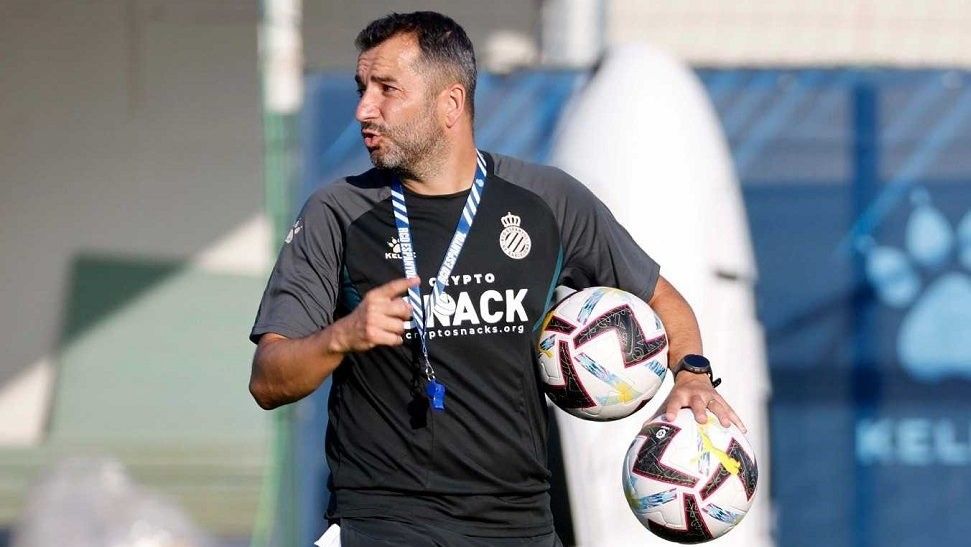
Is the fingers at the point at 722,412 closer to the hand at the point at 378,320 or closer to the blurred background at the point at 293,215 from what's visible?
the hand at the point at 378,320

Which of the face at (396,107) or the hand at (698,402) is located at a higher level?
the face at (396,107)

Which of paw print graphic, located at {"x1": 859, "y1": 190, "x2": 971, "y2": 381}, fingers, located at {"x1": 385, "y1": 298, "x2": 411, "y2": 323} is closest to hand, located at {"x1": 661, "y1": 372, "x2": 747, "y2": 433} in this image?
fingers, located at {"x1": 385, "y1": 298, "x2": 411, "y2": 323}

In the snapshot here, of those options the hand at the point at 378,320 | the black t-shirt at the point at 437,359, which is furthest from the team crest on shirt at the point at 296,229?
the hand at the point at 378,320

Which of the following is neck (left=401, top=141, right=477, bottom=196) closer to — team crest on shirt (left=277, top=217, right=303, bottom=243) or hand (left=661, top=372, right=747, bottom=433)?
team crest on shirt (left=277, top=217, right=303, bottom=243)

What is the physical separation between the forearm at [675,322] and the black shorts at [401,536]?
2.39ft

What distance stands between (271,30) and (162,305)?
488 centimetres

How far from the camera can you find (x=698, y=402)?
3805 millimetres

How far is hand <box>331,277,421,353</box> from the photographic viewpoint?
3.27m

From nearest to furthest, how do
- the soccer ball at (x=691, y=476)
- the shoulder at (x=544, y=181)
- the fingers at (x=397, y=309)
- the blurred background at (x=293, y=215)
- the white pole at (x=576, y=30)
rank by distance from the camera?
the fingers at (x=397, y=309) < the soccer ball at (x=691, y=476) < the shoulder at (x=544, y=181) < the blurred background at (x=293, y=215) < the white pole at (x=576, y=30)

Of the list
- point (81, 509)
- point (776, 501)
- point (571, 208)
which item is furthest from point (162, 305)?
point (571, 208)

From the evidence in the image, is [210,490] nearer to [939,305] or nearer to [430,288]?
[939,305]

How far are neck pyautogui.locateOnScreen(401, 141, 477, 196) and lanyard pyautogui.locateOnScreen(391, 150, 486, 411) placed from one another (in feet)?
0.10

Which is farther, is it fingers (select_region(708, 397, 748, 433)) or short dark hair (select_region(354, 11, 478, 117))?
short dark hair (select_region(354, 11, 478, 117))

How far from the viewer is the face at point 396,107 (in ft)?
12.6
